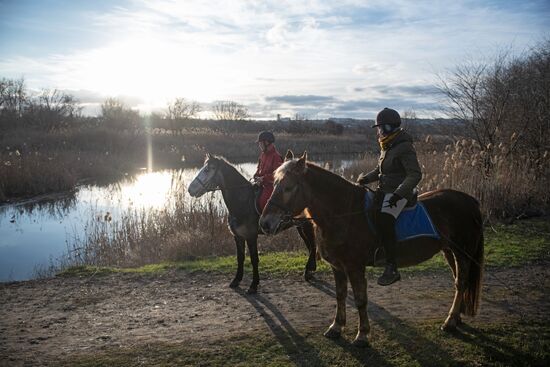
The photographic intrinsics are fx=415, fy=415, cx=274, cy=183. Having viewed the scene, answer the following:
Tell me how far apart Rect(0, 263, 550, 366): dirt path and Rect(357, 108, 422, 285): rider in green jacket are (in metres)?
1.30

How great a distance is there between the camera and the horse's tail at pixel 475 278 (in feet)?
16.1

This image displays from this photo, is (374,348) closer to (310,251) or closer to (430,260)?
(310,251)

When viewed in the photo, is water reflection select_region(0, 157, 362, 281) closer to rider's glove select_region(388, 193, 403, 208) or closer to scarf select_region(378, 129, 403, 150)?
scarf select_region(378, 129, 403, 150)

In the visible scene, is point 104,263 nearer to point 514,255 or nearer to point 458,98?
point 514,255

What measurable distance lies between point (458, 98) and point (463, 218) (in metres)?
10.1

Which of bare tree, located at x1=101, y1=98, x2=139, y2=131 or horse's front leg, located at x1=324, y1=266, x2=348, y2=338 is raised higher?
bare tree, located at x1=101, y1=98, x2=139, y2=131

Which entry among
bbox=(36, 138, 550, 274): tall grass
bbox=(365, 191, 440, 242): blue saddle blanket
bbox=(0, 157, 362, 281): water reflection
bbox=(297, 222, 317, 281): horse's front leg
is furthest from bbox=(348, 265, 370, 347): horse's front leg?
bbox=(0, 157, 362, 281): water reflection

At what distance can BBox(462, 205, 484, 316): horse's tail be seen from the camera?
492 cm

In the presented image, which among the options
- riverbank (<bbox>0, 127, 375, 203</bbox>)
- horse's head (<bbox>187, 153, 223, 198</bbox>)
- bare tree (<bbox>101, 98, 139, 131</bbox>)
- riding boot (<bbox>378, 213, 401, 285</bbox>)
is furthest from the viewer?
bare tree (<bbox>101, 98, 139, 131</bbox>)

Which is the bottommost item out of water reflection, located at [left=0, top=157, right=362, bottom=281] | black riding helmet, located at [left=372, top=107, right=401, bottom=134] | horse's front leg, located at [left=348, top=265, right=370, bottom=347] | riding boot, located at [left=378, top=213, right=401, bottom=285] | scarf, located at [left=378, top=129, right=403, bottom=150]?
water reflection, located at [left=0, top=157, right=362, bottom=281]

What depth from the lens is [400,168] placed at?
460cm

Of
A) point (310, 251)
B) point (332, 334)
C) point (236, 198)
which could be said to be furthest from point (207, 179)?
point (332, 334)

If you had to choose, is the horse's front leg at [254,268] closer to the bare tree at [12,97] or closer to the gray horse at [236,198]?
the gray horse at [236,198]

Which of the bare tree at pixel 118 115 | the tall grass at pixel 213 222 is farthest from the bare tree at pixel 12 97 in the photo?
the tall grass at pixel 213 222
